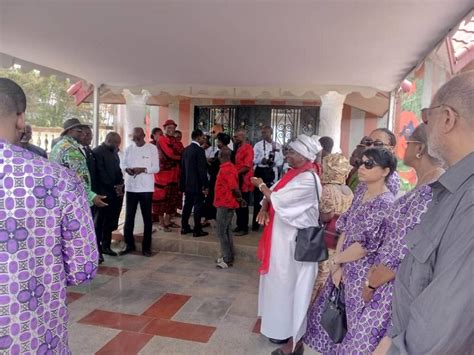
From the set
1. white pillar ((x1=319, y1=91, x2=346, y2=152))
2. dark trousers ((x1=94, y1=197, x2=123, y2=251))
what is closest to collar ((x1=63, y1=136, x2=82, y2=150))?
dark trousers ((x1=94, y1=197, x2=123, y2=251))

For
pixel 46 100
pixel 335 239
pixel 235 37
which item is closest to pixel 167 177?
→ pixel 235 37

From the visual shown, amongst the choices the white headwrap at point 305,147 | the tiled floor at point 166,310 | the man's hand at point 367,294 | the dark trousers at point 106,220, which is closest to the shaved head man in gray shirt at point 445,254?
the man's hand at point 367,294

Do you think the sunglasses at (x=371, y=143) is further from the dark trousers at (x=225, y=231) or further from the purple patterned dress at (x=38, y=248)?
the purple patterned dress at (x=38, y=248)

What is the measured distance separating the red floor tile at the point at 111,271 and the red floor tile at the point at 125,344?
1.48 m

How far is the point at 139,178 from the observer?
4965 mm

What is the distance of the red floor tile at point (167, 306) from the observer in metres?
3.46

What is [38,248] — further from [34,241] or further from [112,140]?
[112,140]

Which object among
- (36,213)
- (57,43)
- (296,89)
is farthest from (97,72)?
(36,213)

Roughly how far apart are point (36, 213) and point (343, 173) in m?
2.15

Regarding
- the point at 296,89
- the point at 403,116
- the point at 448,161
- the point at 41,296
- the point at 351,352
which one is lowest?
the point at 351,352

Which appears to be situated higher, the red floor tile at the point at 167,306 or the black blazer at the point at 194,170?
the black blazer at the point at 194,170

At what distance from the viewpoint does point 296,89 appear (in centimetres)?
583

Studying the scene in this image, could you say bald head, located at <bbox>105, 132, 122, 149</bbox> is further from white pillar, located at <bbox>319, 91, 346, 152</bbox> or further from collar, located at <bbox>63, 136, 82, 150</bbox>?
white pillar, located at <bbox>319, 91, 346, 152</bbox>

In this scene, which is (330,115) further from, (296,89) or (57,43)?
(57,43)
